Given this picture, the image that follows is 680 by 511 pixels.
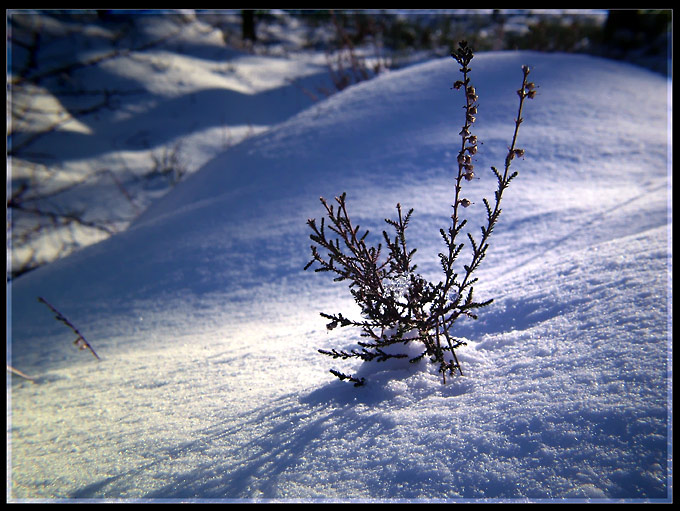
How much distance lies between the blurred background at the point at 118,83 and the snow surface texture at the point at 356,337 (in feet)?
6.75

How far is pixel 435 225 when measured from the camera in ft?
7.73

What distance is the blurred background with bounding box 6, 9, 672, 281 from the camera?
16.4 ft

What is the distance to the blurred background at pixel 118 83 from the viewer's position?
5.00m

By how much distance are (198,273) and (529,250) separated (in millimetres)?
1805

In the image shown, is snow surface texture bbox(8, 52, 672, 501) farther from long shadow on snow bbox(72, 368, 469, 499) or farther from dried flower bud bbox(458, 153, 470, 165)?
dried flower bud bbox(458, 153, 470, 165)

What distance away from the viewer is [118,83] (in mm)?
6715

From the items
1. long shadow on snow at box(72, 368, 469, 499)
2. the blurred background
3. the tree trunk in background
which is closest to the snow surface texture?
long shadow on snow at box(72, 368, 469, 499)

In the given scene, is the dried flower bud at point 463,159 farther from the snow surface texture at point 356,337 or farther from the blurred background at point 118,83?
the blurred background at point 118,83

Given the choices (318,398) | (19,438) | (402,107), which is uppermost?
(402,107)

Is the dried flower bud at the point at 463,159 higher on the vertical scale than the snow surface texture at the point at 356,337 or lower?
higher

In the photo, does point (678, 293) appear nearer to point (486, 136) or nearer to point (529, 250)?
point (529, 250)

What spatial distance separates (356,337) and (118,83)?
22.9ft

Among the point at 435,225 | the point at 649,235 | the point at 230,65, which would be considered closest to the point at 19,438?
the point at 435,225

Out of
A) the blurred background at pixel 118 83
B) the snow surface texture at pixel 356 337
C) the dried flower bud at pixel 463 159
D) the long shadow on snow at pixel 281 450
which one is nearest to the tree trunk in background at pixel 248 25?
the blurred background at pixel 118 83
